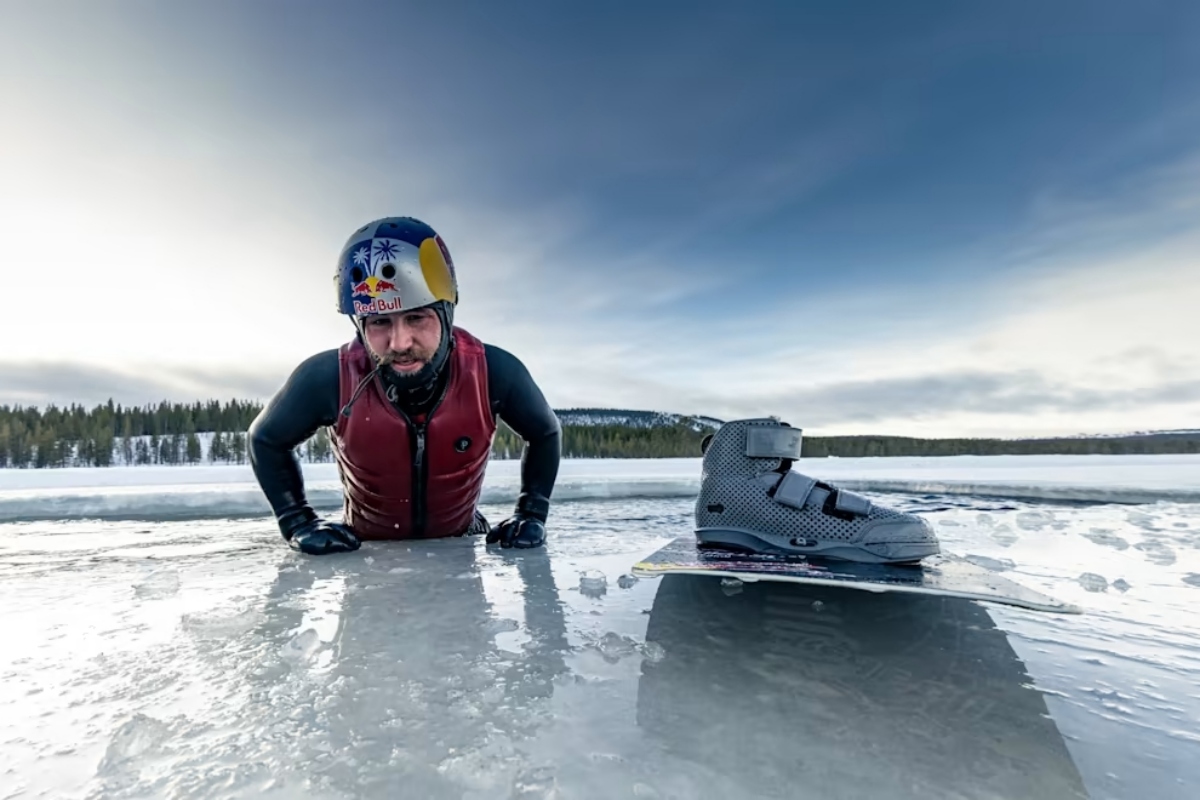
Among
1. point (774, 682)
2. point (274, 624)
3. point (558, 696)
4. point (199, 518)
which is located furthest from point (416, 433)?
point (199, 518)

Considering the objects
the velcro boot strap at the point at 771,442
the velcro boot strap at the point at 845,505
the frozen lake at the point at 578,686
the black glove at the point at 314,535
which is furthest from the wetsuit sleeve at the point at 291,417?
the velcro boot strap at the point at 845,505

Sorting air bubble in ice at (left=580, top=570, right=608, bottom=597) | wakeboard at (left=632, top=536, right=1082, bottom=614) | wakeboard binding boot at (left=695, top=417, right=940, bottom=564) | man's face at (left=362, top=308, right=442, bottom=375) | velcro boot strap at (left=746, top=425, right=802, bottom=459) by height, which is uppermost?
man's face at (left=362, top=308, right=442, bottom=375)

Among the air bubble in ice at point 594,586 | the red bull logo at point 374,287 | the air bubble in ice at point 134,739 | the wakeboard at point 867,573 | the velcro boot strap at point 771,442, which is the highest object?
the red bull logo at point 374,287

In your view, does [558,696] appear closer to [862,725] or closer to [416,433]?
[862,725]

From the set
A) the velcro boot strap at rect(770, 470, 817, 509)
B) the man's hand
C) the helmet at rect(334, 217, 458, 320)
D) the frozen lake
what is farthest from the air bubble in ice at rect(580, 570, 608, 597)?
the helmet at rect(334, 217, 458, 320)

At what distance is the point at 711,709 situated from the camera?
3.46ft

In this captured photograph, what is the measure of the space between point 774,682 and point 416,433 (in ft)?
6.59

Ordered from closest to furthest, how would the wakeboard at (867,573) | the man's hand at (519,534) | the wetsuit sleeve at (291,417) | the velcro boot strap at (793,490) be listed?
the wakeboard at (867,573) < the velcro boot strap at (793,490) < the wetsuit sleeve at (291,417) < the man's hand at (519,534)

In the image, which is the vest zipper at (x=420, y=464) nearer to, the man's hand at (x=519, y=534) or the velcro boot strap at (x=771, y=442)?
the man's hand at (x=519, y=534)

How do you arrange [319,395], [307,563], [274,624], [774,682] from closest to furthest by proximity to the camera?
[774,682]
[274,624]
[307,563]
[319,395]

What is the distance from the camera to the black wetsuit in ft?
8.79

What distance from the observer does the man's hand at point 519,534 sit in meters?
2.89

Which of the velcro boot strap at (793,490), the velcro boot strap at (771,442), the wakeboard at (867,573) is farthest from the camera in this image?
the velcro boot strap at (771,442)

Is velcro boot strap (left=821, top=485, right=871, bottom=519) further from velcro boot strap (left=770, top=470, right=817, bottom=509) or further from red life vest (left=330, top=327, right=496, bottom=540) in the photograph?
red life vest (left=330, top=327, right=496, bottom=540)
